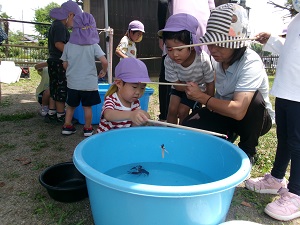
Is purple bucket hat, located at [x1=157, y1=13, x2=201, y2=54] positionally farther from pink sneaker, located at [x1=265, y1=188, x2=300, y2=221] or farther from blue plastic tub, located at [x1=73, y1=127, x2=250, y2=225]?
pink sneaker, located at [x1=265, y1=188, x2=300, y2=221]

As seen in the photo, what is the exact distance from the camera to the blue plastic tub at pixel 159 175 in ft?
2.80

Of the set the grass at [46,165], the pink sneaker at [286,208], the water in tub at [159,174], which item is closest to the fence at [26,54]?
the grass at [46,165]

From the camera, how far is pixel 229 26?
1376mm

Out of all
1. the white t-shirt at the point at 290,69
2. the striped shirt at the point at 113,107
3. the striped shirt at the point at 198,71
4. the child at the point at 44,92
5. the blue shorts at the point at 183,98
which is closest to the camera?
the white t-shirt at the point at 290,69

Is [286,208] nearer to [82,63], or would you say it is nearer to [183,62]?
[183,62]

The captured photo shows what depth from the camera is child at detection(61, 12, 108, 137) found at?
7.77 ft

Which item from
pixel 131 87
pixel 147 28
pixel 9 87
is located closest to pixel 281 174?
pixel 131 87

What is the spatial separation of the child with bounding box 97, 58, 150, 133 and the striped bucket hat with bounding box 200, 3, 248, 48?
0.43m

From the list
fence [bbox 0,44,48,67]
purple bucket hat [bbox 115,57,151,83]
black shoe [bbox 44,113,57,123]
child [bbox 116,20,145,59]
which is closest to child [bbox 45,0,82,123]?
black shoe [bbox 44,113,57,123]

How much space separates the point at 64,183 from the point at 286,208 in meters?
1.17

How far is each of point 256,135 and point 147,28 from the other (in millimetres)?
6131

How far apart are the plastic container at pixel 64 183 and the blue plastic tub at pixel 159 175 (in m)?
0.15

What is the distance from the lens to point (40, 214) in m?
1.29

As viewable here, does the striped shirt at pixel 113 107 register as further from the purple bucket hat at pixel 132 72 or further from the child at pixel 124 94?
the purple bucket hat at pixel 132 72
